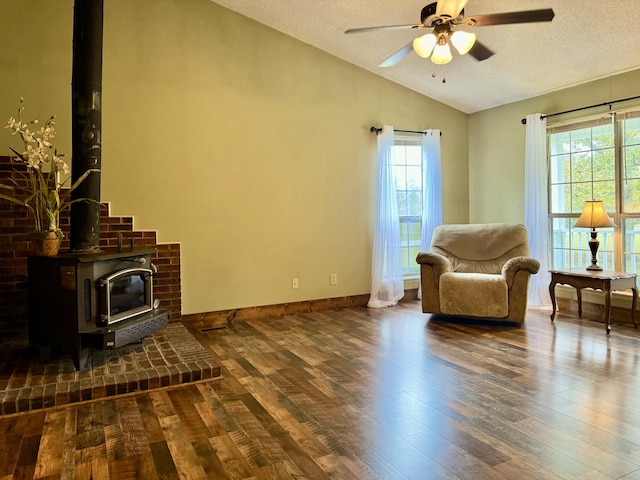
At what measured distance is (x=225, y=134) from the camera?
4.54 metres

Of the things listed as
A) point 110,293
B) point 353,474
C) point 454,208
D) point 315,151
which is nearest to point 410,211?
point 454,208

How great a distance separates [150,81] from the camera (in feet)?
13.8

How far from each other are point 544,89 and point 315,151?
272 cm

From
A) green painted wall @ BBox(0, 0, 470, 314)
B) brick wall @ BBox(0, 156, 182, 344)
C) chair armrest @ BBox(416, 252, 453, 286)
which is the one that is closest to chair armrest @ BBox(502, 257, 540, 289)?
chair armrest @ BBox(416, 252, 453, 286)

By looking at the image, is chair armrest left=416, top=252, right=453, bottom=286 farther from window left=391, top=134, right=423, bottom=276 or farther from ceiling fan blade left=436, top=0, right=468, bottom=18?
ceiling fan blade left=436, top=0, right=468, bottom=18

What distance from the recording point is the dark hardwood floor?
1.90m

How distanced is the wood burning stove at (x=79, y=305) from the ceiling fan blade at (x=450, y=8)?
266 centimetres

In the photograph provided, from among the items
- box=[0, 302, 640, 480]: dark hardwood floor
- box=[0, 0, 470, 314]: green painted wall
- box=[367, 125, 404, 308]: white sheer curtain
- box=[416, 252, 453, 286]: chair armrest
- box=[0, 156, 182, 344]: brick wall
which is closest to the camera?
box=[0, 302, 640, 480]: dark hardwood floor

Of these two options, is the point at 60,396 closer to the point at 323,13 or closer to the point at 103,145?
the point at 103,145

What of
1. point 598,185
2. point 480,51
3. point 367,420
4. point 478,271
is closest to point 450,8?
point 480,51

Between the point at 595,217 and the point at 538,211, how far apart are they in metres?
0.79

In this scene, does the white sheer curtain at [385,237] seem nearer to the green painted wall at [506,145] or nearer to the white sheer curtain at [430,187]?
the white sheer curtain at [430,187]

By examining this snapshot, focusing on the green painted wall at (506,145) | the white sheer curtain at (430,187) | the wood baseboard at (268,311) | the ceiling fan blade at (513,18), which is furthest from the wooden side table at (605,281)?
the ceiling fan blade at (513,18)

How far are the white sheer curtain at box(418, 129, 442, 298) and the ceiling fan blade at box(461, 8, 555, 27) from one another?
9.23 feet
